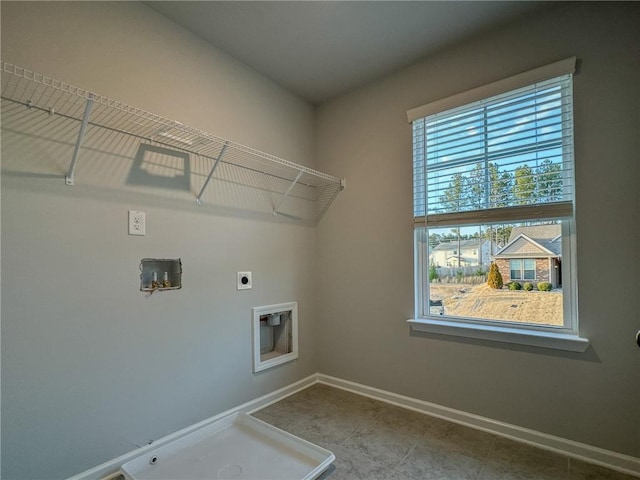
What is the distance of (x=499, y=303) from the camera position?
2004mm

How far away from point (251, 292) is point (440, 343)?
1.35 m

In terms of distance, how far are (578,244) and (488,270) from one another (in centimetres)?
49

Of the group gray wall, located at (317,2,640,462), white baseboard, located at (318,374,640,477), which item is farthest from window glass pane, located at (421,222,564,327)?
white baseboard, located at (318,374,640,477)

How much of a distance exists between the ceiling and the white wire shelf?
689 mm

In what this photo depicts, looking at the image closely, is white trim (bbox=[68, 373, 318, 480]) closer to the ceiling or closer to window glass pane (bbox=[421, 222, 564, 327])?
window glass pane (bbox=[421, 222, 564, 327])

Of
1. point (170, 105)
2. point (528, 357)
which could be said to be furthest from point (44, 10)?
point (528, 357)

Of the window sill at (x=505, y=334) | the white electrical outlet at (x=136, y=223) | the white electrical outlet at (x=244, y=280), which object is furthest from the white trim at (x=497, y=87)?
the white electrical outlet at (x=136, y=223)

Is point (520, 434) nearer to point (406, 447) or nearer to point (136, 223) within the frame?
point (406, 447)

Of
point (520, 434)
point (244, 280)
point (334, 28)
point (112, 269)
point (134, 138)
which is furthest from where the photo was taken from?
point (244, 280)

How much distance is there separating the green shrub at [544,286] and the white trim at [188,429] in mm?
1838

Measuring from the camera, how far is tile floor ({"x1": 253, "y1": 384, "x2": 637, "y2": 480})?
1.57 m

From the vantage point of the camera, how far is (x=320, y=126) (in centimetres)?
288

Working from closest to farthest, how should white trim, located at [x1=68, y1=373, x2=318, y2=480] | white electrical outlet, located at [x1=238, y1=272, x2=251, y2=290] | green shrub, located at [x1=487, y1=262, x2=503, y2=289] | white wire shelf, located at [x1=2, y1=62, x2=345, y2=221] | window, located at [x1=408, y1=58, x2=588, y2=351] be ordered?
white wire shelf, located at [x1=2, y1=62, x2=345, y2=221], white trim, located at [x1=68, y1=373, x2=318, y2=480], window, located at [x1=408, y1=58, x2=588, y2=351], green shrub, located at [x1=487, y1=262, x2=503, y2=289], white electrical outlet, located at [x1=238, y1=272, x2=251, y2=290]

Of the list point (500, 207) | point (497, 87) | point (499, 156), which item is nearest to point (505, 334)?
point (500, 207)
